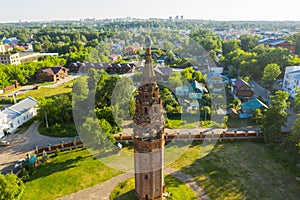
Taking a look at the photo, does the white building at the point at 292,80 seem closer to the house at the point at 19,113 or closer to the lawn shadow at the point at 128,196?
the lawn shadow at the point at 128,196

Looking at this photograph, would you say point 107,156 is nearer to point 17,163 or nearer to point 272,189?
point 17,163

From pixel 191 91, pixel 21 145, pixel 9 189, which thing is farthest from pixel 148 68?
pixel 191 91

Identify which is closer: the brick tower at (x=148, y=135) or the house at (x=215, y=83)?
the brick tower at (x=148, y=135)

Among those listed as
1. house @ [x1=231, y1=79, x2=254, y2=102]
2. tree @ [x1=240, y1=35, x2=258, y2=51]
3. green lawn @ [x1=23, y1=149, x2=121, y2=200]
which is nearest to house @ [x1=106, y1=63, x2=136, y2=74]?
house @ [x1=231, y1=79, x2=254, y2=102]

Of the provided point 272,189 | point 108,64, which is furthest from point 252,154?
point 108,64

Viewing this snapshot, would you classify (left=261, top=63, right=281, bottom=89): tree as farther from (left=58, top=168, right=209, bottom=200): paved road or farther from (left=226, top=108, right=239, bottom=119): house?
(left=58, top=168, right=209, bottom=200): paved road

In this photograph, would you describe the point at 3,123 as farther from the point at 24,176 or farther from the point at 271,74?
the point at 271,74

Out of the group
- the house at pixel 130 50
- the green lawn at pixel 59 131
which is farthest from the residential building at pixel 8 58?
the green lawn at pixel 59 131
